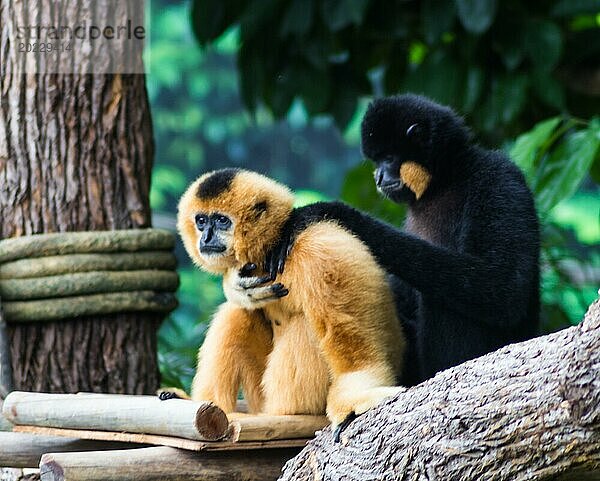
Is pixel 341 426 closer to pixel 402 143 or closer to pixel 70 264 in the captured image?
pixel 402 143

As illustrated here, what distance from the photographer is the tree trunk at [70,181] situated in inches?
166

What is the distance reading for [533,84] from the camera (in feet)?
19.2

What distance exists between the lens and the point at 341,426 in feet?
9.71

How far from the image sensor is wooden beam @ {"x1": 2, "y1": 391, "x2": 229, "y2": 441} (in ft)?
9.39

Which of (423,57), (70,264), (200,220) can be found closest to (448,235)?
(200,220)

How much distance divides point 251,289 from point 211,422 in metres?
0.61

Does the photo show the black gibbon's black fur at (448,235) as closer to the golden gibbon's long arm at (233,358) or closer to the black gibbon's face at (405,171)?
the black gibbon's face at (405,171)

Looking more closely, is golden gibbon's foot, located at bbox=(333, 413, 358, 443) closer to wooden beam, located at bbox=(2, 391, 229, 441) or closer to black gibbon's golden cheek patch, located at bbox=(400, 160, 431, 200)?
wooden beam, located at bbox=(2, 391, 229, 441)

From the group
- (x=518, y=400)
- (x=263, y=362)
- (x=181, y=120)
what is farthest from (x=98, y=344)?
(x=181, y=120)

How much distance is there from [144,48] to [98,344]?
1.48m

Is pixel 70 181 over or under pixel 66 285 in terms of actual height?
over

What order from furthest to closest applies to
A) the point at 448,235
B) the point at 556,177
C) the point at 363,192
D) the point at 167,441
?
the point at 363,192 → the point at 556,177 → the point at 448,235 → the point at 167,441

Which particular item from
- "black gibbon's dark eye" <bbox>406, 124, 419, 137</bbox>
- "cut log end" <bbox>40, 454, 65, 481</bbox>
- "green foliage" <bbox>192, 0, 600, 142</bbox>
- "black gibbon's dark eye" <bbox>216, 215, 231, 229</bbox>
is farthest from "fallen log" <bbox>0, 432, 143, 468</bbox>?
"green foliage" <bbox>192, 0, 600, 142</bbox>

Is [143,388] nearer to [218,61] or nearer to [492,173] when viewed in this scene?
[492,173]
